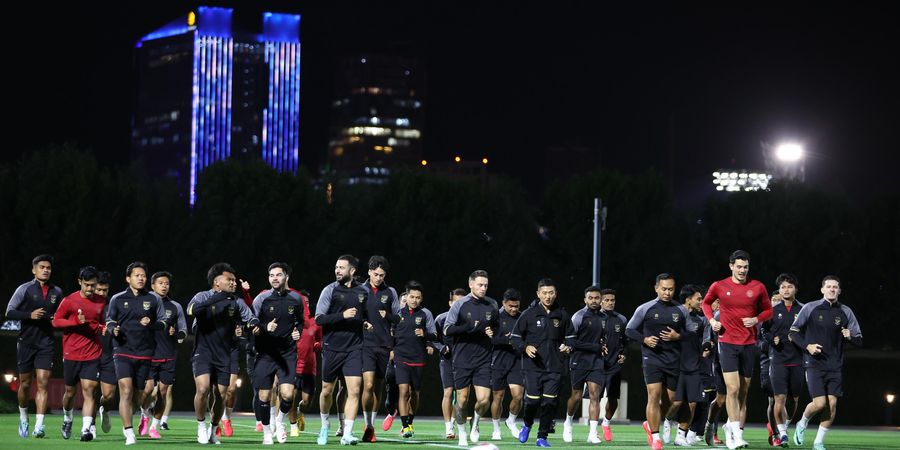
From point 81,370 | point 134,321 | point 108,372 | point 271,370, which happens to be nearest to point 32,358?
point 108,372

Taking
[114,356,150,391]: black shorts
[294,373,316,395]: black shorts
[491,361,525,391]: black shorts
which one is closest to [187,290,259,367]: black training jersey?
[114,356,150,391]: black shorts

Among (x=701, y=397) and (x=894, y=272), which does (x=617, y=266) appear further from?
(x=701, y=397)

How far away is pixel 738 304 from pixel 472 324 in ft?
12.4

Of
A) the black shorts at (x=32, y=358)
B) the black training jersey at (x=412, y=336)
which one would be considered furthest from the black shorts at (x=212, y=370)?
the black training jersey at (x=412, y=336)

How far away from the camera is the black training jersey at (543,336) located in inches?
715

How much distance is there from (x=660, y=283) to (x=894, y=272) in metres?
40.5

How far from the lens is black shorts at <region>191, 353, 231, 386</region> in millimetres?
16922

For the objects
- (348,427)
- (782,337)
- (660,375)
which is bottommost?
(348,427)

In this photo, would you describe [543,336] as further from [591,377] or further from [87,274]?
[87,274]

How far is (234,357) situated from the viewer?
17.4m

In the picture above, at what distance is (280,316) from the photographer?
17625 millimetres

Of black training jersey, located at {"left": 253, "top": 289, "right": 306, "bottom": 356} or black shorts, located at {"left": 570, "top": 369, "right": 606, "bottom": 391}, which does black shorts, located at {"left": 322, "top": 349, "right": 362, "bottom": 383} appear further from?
black shorts, located at {"left": 570, "top": 369, "right": 606, "bottom": 391}

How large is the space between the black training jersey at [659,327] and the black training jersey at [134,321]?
239 inches

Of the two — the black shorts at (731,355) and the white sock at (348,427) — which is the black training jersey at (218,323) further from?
the black shorts at (731,355)
